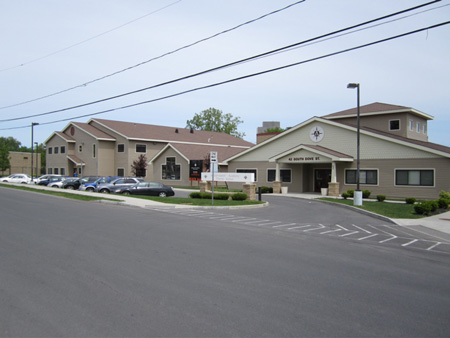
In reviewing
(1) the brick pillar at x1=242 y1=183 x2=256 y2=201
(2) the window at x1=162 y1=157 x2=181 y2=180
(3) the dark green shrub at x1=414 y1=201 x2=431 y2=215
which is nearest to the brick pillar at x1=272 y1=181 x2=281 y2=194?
(1) the brick pillar at x1=242 y1=183 x2=256 y2=201

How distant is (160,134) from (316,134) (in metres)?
26.9

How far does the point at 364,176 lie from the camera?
31.9 m

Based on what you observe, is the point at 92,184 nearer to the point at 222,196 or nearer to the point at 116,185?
the point at 116,185

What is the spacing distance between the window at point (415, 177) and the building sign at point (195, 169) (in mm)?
20383

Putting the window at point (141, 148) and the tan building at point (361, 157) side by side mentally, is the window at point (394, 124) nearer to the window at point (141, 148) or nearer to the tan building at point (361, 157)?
the tan building at point (361, 157)

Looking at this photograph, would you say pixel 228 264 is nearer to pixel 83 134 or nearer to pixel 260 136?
pixel 260 136

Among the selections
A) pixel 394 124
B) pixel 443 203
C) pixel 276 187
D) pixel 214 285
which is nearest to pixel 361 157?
pixel 394 124

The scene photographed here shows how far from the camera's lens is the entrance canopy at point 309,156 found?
3200 centimetres

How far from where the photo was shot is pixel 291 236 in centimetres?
1205

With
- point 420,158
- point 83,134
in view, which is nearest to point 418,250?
point 420,158

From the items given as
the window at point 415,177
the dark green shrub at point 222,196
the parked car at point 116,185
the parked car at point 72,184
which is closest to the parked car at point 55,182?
the parked car at point 72,184

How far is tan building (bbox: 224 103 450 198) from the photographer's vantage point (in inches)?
1129

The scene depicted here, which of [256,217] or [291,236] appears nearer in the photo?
[291,236]

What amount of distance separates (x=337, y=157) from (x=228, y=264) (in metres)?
25.4
